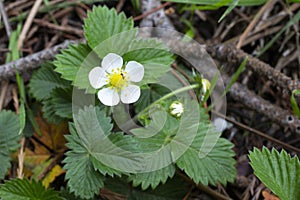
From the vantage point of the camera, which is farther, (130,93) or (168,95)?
(168,95)

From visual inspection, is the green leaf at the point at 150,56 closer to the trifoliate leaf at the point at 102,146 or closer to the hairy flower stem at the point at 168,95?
the hairy flower stem at the point at 168,95

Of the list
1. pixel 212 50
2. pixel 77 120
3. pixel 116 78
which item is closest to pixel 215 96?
pixel 212 50

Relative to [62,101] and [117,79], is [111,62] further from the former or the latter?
[62,101]

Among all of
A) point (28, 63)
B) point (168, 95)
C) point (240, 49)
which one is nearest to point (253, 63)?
point (240, 49)

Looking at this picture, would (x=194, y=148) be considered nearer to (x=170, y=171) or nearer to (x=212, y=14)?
(x=170, y=171)

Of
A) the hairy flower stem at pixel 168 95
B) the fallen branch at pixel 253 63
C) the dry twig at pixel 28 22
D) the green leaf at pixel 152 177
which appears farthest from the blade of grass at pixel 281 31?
the dry twig at pixel 28 22

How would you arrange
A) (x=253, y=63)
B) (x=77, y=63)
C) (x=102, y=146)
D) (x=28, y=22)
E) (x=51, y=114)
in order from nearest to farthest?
1. (x=102, y=146)
2. (x=77, y=63)
3. (x=51, y=114)
4. (x=253, y=63)
5. (x=28, y=22)
